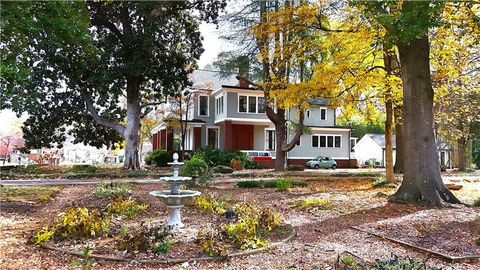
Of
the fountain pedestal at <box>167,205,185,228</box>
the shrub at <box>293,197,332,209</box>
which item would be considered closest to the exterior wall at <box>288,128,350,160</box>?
the shrub at <box>293,197,332,209</box>

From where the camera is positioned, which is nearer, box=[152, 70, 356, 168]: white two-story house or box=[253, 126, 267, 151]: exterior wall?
box=[152, 70, 356, 168]: white two-story house

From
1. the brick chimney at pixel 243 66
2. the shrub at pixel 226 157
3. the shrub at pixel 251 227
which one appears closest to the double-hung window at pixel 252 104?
the shrub at pixel 226 157

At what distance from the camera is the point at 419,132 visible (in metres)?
10.5

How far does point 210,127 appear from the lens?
33625 millimetres

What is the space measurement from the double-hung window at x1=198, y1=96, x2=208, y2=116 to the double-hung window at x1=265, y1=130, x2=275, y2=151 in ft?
19.3

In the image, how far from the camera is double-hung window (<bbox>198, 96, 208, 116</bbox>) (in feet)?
111

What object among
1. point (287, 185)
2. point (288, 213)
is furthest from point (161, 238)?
point (287, 185)

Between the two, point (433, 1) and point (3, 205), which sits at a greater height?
point (433, 1)

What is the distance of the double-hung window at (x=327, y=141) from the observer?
35469 mm

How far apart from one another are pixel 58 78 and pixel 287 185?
1720 centimetres

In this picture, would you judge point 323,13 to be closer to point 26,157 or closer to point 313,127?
point 313,127

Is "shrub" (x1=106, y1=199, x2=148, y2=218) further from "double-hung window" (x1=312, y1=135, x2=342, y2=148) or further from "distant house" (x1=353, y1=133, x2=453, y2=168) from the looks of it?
"distant house" (x1=353, y1=133, x2=453, y2=168)

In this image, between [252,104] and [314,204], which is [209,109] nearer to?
[252,104]

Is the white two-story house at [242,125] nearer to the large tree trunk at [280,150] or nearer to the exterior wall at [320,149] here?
the exterior wall at [320,149]
